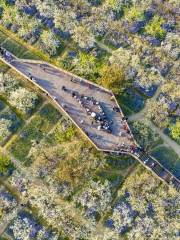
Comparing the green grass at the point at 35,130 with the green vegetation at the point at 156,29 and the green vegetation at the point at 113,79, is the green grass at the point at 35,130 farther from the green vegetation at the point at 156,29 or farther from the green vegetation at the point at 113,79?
the green vegetation at the point at 156,29

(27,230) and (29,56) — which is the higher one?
(29,56)

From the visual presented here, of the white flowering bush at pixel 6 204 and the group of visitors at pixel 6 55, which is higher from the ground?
the group of visitors at pixel 6 55

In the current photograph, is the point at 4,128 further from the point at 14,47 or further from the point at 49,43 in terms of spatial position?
the point at 49,43

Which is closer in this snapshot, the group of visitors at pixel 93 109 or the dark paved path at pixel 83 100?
the dark paved path at pixel 83 100

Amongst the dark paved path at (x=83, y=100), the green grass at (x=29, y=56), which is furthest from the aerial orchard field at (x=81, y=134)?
the dark paved path at (x=83, y=100)

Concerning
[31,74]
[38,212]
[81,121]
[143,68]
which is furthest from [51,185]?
[143,68]

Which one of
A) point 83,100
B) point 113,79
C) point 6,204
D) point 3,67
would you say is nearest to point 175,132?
point 113,79

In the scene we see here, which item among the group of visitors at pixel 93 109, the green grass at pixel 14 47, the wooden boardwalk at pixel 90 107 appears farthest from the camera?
the green grass at pixel 14 47
